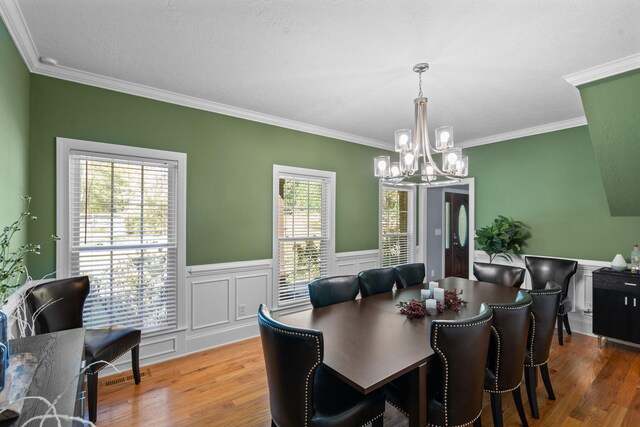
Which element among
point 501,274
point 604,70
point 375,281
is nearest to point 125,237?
point 375,281

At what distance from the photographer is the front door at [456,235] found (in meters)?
6.45

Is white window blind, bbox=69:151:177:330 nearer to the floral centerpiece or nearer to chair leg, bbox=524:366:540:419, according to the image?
the floral centerpiece

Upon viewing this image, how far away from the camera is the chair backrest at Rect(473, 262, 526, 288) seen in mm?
3363

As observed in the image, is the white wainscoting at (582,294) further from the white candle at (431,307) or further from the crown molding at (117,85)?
the crown molding at (117,85)

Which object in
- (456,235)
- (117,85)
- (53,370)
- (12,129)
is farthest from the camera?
(456,235)

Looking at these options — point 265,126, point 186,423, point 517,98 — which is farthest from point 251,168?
point 517,98

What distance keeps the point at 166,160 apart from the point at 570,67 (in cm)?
366

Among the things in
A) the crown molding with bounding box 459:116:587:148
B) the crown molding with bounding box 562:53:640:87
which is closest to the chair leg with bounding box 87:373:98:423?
the crown molding with bounding box 562:53:640:87

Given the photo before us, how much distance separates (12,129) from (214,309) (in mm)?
2280

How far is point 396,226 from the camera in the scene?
5375 mm

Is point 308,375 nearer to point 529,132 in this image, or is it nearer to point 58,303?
point 58,303

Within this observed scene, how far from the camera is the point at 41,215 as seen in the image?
2549 millimetres

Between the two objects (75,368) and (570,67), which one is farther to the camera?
(570,67)

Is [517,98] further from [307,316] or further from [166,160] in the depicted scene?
[166,160]
